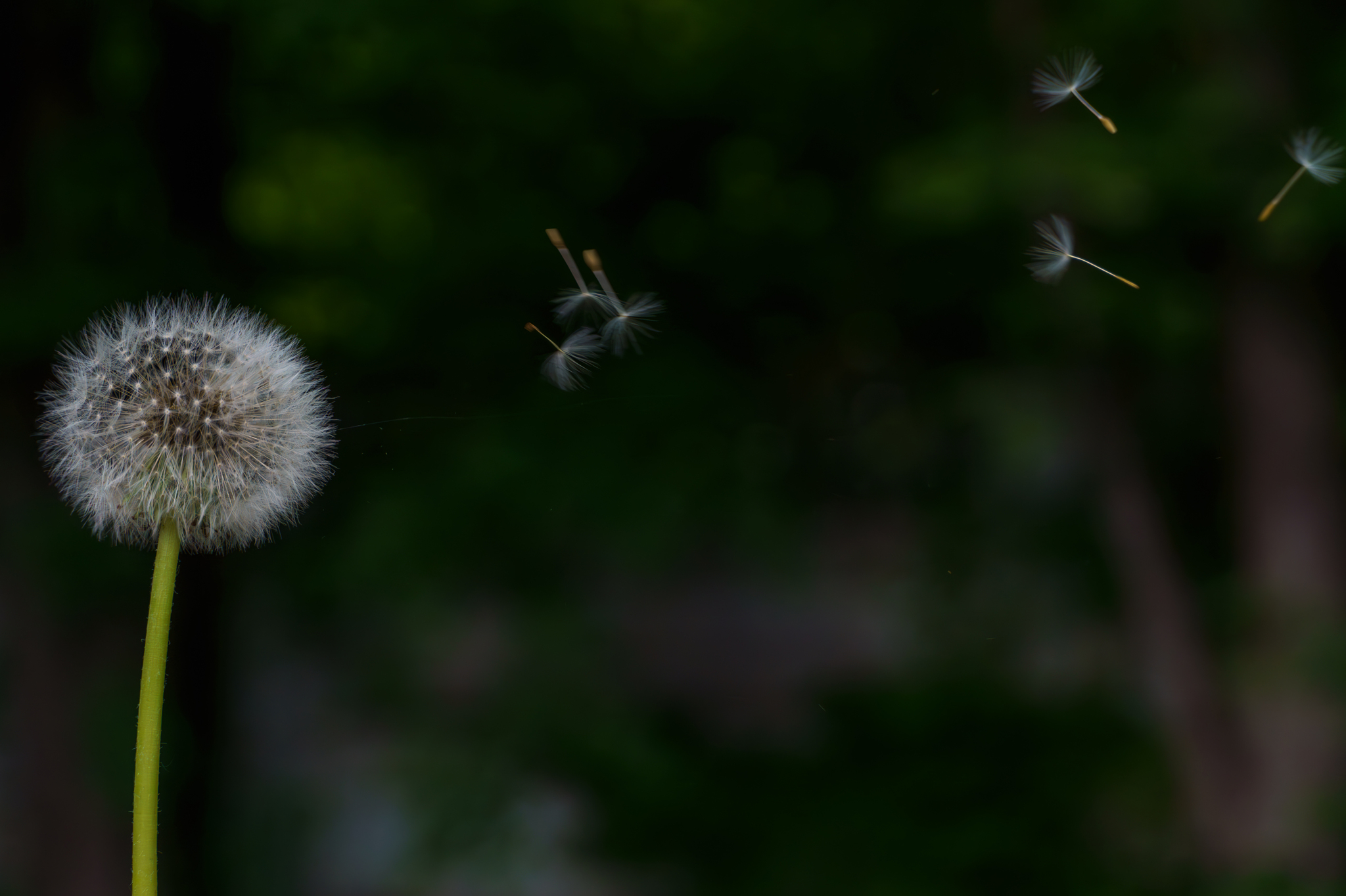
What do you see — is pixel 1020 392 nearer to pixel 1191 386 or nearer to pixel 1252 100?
pixel 1191 386

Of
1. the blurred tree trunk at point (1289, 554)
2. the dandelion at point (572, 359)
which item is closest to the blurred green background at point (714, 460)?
the blurred tree trunk at point (1289, 554)

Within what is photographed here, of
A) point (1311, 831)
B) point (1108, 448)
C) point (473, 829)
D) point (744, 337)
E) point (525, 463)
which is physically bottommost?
point (473, 829)

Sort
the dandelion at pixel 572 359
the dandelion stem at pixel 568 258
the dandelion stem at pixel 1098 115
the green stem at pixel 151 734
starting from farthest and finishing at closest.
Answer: the dandelion stem at pixel 568 258, the dandelion at pixel 572 359, the dandelion stem at pixel 1098 115, the green stem at pixel 151 734

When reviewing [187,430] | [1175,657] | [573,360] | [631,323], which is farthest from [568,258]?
[1175,657]

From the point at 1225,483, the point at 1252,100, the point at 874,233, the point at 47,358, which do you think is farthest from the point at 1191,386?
the point at 47,358

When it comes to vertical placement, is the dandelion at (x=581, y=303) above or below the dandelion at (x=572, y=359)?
above

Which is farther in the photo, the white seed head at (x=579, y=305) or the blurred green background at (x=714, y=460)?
the blurred green background at (x=714, y=460)

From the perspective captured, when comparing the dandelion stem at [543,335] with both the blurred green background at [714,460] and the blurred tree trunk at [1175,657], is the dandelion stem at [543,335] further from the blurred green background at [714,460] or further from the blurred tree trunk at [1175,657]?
the blurred tree trunk at [1175,657]
